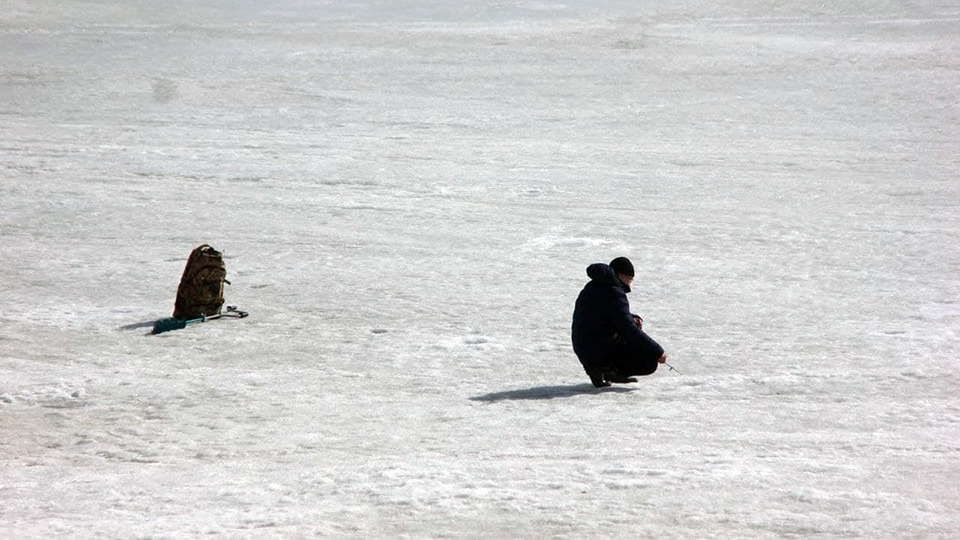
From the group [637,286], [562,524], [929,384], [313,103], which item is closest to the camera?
[562,524]

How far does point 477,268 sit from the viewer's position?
15.2 metres

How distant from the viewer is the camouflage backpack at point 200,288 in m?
12.8

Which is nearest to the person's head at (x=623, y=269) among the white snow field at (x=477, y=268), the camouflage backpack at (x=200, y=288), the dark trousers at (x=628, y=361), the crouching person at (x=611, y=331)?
the crouching person at (x=611, y=331)

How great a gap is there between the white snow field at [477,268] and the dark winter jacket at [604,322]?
0.38 meters

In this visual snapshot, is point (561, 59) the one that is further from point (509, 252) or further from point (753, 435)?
point (753, 435)

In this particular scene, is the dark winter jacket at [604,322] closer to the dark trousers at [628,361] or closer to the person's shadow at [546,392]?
the dark trousers at [628,361]

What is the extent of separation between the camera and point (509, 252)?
15883 mm

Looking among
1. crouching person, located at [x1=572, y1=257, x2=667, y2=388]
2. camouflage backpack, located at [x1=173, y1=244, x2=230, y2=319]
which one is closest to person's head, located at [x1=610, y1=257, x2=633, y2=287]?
crouching person, located at [x1=572, y1=257, x2=667, y2=388]

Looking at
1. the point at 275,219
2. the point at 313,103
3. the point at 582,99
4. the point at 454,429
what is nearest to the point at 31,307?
the point at 275,219

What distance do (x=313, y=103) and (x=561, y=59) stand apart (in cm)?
607

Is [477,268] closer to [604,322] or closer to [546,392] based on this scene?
[546,392]

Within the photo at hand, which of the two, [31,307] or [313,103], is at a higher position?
[313,103]

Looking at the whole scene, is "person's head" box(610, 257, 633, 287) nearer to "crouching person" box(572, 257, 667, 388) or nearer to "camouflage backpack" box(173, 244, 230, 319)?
Result: "crouching person" box(572, 257, 667, 388)

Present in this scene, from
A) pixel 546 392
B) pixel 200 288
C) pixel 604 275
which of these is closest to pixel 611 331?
pixel 604 275
